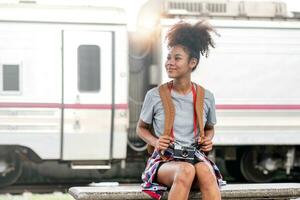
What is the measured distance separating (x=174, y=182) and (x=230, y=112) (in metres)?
7.02

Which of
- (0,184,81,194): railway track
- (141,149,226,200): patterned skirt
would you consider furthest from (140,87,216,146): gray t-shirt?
(0,184,81,194): railway track

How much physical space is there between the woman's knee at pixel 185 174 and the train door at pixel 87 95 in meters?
6.49

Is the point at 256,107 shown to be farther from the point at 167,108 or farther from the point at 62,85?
the point at 167,108

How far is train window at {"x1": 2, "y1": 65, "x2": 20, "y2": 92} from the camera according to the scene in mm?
10664

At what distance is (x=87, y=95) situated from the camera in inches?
427

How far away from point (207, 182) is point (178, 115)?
51cm

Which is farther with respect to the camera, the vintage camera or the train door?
the train door

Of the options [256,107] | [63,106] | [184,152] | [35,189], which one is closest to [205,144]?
[184,152]

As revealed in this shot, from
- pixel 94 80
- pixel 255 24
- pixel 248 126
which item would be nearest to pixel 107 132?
pixel 94 80

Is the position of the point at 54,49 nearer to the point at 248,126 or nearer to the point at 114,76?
the point at 114,76

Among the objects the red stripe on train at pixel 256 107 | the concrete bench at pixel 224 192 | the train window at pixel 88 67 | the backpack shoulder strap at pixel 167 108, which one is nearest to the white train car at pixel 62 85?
the train window at pixel 88 67

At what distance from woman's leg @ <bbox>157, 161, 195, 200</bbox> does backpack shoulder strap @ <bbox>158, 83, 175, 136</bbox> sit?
23cm

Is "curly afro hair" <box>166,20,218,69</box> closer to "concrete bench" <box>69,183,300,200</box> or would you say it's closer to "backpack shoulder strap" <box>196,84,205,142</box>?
"backpack shoulder strap" <box>196,84,205,142</box>

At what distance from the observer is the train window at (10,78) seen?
1066 cm
